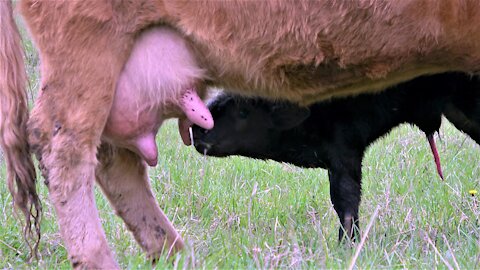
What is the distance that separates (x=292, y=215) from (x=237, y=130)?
643 millimetres

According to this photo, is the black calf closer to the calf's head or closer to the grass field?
the calf's head

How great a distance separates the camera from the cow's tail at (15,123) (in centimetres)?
389

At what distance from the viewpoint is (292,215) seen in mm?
5008

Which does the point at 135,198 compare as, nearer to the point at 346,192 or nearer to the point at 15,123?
the point at 15,123

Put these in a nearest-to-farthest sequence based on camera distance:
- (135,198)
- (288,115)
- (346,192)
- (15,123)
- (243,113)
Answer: (15,123) < (135,198) < (346,192) < (288,115) < (243,113)

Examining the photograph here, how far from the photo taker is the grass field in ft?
12.1

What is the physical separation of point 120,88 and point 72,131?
31cm

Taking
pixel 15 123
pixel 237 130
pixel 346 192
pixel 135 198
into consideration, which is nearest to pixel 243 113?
pixel 237 130

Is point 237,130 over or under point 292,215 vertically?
over

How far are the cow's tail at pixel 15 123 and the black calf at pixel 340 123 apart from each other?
1.48 metres

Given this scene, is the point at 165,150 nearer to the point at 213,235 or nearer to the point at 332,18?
the point at 213,235

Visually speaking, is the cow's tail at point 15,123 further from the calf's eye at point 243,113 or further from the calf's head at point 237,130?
the calf's eye at point 243,113

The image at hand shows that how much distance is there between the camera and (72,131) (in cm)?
372

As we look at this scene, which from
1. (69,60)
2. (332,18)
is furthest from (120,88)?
(332,18)
